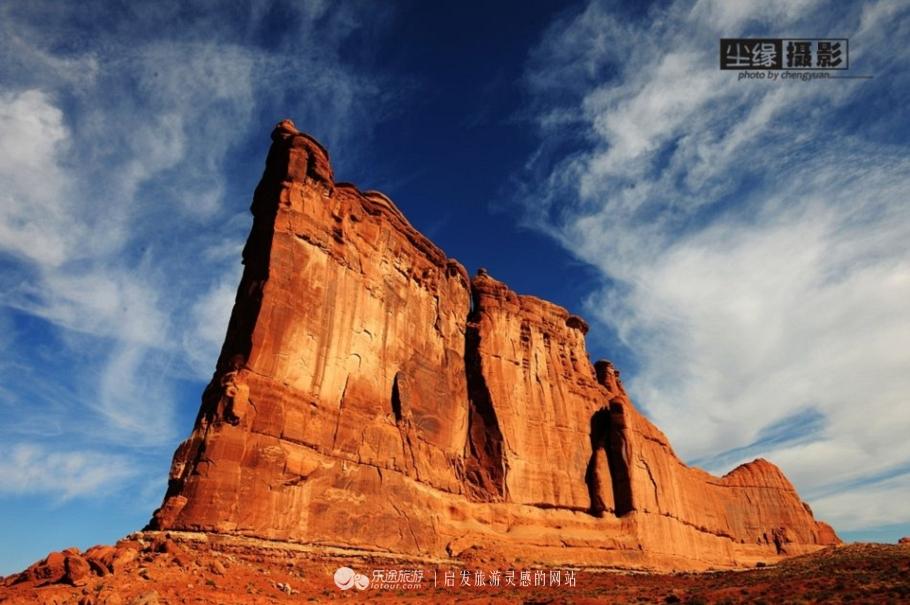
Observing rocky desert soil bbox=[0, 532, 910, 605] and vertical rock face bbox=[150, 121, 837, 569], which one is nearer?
rocky desert soil bbox=[0, 532, 910, 605]

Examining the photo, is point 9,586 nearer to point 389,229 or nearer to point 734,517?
point 389,229

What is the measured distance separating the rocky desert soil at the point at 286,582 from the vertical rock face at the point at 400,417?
39.9 inches

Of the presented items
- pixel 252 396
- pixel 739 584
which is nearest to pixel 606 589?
pixel 739 584

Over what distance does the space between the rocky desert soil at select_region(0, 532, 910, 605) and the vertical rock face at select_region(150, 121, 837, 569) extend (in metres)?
1.01

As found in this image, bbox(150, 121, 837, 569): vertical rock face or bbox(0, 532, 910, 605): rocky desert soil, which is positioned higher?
Answer: bbox(150, 121, 837, 569): vertical rock face

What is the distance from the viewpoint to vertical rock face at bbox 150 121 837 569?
87.1ft

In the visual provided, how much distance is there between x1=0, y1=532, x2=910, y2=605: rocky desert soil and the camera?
62.2ft

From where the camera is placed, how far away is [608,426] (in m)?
53.7

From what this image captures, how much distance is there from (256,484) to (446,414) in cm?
1839

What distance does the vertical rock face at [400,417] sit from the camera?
26.5 metres

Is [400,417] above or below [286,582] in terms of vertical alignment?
above

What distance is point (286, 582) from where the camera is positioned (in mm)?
23531

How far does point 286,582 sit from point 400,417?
1388 cm

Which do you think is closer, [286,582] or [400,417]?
[286,582]
